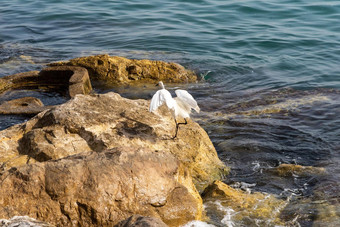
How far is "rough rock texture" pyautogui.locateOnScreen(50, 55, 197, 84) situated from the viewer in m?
9.48

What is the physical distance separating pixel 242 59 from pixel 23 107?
22.7 feet

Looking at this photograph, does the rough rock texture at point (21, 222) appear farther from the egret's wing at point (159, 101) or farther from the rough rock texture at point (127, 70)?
the rough rock texture at point (127, 70)

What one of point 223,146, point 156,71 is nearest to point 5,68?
point 156,71

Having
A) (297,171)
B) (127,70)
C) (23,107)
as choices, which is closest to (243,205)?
(297,171)

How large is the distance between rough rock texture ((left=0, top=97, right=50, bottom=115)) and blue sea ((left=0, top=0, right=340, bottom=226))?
0.15 meters

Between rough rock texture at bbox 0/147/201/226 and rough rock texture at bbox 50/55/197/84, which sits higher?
rough rock texture at bbox 0/147/201/226

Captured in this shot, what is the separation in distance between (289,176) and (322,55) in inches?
309

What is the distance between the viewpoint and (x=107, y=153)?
154 inches

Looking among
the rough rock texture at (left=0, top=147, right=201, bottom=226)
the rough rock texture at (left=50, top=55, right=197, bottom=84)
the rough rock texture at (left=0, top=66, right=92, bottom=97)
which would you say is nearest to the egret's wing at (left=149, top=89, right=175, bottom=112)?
the rough rock texture at (left=0, top=147, right=201, bottom=226)

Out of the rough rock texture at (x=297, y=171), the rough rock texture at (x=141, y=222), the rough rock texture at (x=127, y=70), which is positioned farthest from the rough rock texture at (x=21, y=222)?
the rough rock texture at (x=127, y=70)

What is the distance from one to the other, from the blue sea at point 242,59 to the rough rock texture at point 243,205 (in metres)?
0.12

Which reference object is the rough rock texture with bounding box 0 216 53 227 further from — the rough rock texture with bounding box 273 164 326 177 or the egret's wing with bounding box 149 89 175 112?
the rough rock texture with bounding box 273 164 326 177

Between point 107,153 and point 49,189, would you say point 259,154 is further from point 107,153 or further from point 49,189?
point 49,189

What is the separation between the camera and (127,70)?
9750 mm
